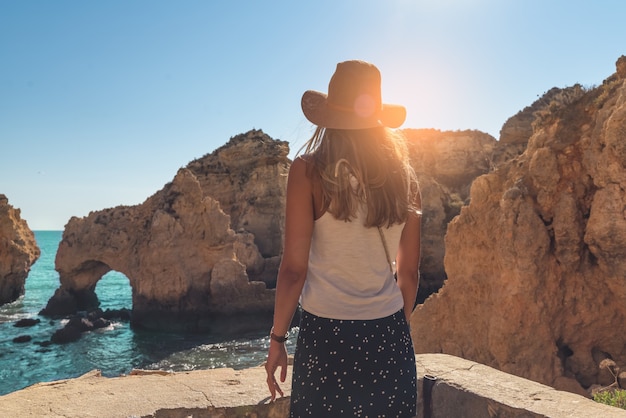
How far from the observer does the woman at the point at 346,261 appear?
67.1 inches

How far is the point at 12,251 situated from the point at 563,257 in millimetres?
35409

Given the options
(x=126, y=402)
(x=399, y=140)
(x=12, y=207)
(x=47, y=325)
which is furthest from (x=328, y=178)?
(x=12, y=207)

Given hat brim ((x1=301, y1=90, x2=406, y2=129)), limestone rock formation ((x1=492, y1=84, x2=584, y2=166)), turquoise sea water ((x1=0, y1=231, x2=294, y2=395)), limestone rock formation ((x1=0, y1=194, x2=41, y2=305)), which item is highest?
limestone rock formation ((x1=492, y1=84, x2=584, y2=166))

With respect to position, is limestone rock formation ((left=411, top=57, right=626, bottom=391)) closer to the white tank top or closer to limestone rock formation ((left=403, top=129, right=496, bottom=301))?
the white tank top

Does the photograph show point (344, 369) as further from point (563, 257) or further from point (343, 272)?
point (563, 257)

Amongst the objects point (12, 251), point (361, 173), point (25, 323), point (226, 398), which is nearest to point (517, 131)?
point (226, 398)

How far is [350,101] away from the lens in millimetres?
1799

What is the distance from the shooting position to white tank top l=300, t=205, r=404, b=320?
173 cm

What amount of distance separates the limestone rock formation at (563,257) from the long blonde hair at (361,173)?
5.61m

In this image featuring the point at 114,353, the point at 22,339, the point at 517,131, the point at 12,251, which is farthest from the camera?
the point at 12,251

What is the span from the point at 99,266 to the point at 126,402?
1161 inches

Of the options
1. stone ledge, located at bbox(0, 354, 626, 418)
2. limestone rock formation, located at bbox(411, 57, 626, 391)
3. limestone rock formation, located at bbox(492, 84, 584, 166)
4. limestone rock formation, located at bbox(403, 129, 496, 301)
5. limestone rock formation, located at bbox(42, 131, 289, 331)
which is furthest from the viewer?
limestone rock formation, located at bbox(403, 129, 496, 301)

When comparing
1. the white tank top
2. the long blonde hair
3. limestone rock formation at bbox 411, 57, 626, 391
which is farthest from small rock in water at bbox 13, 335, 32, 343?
the long blonde hair

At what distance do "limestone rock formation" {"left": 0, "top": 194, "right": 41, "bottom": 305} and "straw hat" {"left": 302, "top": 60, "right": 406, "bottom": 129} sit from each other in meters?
36.4
